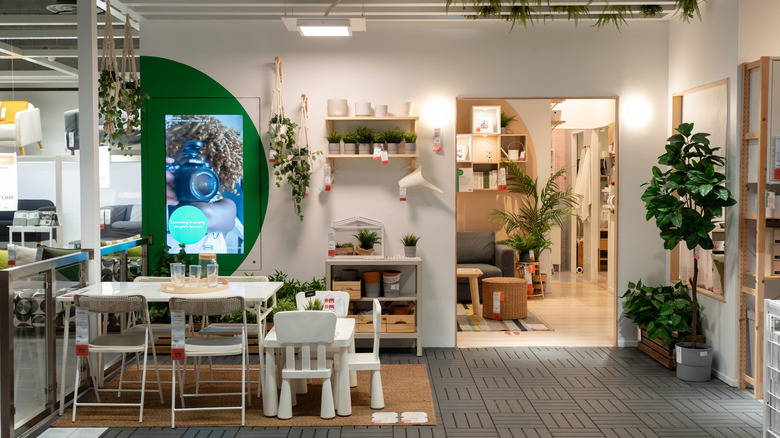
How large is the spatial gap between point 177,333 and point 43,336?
1.00 metres

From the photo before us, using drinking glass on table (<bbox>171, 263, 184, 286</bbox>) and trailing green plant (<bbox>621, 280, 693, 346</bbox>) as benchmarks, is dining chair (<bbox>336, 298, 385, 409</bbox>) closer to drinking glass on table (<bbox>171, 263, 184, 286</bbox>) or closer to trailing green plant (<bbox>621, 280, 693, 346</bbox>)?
drinking glass on table (<bbox>171, 263, 184, 286</bbox>)

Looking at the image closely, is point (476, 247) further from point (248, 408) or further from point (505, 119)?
point (248, 408)

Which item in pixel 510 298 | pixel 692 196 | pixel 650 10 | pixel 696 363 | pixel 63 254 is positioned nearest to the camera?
pixel 63 254

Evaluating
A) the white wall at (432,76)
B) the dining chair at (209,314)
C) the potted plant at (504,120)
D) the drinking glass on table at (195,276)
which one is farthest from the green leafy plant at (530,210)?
the dining chair at (209,314)

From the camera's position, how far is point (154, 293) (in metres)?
5.50

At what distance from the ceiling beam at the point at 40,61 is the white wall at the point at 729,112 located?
25.4ft

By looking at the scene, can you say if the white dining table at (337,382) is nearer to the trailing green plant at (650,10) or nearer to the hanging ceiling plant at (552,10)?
the hanging ceiling plant at (552,10)

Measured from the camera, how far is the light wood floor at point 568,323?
7785 mm

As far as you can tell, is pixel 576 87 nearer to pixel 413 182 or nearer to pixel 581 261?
pixel 413 182

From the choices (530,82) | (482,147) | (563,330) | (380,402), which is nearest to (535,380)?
(380,402)

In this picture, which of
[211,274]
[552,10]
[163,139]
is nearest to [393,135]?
[552,10]

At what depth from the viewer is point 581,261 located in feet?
43.9

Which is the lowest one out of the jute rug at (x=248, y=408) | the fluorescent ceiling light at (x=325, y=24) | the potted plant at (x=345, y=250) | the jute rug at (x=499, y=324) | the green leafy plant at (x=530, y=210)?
the jute rug at (x=248, y=408)

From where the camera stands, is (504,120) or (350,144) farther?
(504,120)
